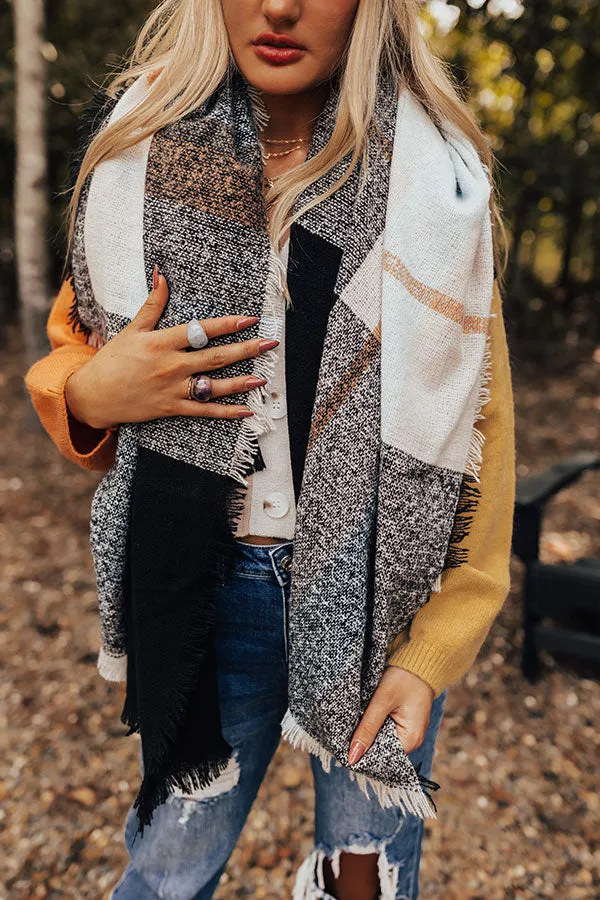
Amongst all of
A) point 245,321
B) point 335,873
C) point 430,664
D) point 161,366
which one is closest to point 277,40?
point 245,321

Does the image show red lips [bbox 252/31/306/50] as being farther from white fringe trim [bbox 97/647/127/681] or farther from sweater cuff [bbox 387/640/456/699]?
white fringe trim [bbox 97/647/127/681]

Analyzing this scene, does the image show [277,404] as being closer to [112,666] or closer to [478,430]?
[478,430]

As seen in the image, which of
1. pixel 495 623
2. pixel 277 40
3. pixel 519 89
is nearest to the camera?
pixel 277 40

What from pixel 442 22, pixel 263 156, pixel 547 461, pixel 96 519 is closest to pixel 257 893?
pixel 96 519

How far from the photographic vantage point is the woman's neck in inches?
51.2

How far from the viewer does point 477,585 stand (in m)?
1.29

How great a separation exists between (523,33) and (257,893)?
18.7 ft

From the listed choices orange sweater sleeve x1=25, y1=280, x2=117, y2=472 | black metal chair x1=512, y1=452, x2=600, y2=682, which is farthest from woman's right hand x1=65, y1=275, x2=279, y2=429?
black metal chair x1=512, y1=452, x2=600, y2=682

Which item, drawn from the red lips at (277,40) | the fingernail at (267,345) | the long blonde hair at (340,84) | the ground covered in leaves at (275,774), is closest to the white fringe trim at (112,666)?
the fingernail at (267,345)

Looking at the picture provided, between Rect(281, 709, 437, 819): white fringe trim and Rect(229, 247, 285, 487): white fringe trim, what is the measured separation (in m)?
0.46

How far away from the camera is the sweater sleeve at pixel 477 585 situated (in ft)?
4.14

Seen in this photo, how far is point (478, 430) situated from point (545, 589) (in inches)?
79.8

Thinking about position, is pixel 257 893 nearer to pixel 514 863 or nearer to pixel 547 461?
pixel 514 863

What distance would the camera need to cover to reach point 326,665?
1236mm
